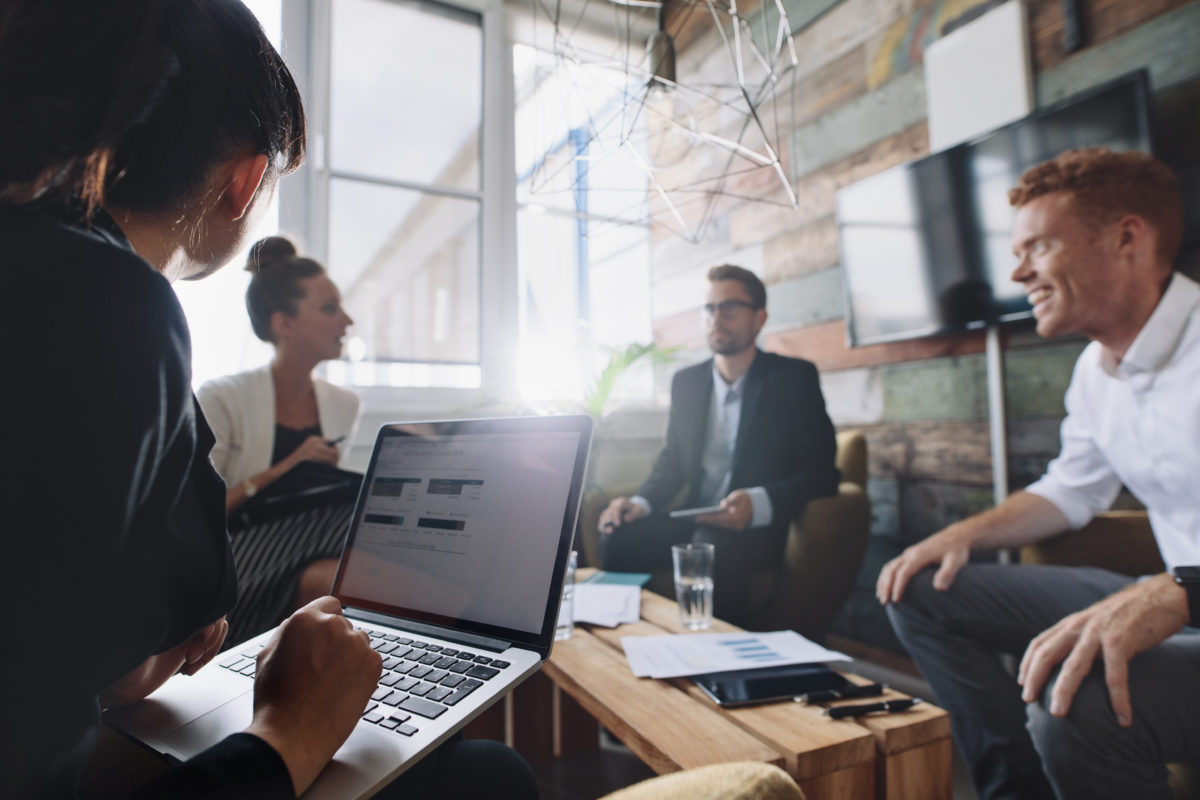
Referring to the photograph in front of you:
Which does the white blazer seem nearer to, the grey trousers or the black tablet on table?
the black tablet on table

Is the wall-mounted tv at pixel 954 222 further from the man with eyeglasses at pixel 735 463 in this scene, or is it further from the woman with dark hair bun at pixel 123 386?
the woman with dark hair bun at pixel 123 386

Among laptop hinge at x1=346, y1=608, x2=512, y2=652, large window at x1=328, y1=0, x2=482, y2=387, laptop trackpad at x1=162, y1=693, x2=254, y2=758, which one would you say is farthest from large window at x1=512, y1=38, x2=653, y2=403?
laptop trackpad at x1=162, y1=693, x2=254, y2=758

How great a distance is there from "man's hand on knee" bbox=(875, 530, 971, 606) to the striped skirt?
4.22 feet

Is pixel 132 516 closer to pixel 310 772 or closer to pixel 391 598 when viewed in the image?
pixel 310 772

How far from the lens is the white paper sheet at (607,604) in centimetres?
134

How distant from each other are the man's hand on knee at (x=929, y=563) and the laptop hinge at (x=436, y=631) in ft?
3.29

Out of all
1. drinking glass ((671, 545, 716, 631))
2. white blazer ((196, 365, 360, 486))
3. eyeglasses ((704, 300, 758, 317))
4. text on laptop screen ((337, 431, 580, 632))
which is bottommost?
drinking glass ((671, 545, 716, 631))

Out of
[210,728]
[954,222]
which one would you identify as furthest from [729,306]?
[210,728]

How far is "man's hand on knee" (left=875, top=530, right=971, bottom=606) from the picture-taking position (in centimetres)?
137

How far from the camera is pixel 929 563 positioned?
1.41 meters

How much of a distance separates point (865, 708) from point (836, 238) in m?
2.06

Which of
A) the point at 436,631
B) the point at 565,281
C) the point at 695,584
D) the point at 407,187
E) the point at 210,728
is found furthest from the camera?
the point at 565,281

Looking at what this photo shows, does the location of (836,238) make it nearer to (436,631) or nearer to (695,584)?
(695,584)

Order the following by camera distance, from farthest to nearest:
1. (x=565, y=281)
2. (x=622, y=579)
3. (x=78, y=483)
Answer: (x=565, y=281) → (x=622, y=579) → (x=78, y=483)
